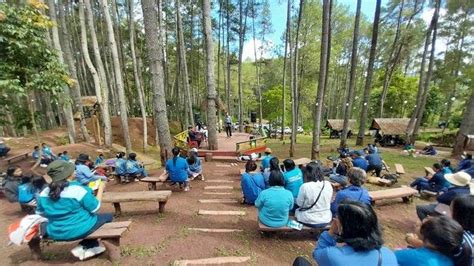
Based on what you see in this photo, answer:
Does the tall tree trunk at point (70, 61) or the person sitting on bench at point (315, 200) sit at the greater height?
the tall tree trunk at point (70, 61)

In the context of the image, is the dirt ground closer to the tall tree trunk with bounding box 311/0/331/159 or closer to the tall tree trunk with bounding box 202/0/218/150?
the tall tree trunk with bounding box 311/0/331/159

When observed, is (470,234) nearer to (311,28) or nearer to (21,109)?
(21,109)

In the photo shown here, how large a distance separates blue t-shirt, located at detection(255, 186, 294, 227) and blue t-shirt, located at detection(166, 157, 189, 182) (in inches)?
128

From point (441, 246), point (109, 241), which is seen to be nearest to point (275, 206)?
point (441, 246)

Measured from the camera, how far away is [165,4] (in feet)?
75.8

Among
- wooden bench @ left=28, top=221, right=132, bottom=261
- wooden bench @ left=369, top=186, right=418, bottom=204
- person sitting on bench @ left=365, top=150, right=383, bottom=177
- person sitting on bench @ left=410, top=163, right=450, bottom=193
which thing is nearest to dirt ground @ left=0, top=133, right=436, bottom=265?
wooden bench @ left=28, top=221, right=132, bottom=261

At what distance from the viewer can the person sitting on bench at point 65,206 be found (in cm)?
320

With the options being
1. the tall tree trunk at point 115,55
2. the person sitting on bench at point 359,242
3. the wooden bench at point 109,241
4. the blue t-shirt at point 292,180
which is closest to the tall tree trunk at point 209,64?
the tall tree trunk at point 115,55

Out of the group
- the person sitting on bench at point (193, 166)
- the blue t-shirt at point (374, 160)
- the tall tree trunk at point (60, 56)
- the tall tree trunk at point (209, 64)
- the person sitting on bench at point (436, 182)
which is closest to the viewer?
the person sitting on bench at point (436, 182)

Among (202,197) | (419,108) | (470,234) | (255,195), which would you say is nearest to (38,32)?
(202,197)

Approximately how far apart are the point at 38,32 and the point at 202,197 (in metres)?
6.28

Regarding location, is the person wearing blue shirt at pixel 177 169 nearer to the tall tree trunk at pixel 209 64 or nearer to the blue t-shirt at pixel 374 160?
the tall tree trunk at pixel 209 64

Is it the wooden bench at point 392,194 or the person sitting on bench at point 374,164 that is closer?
the wooden bench at point 392,194

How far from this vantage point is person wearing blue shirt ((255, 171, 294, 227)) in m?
4.10
